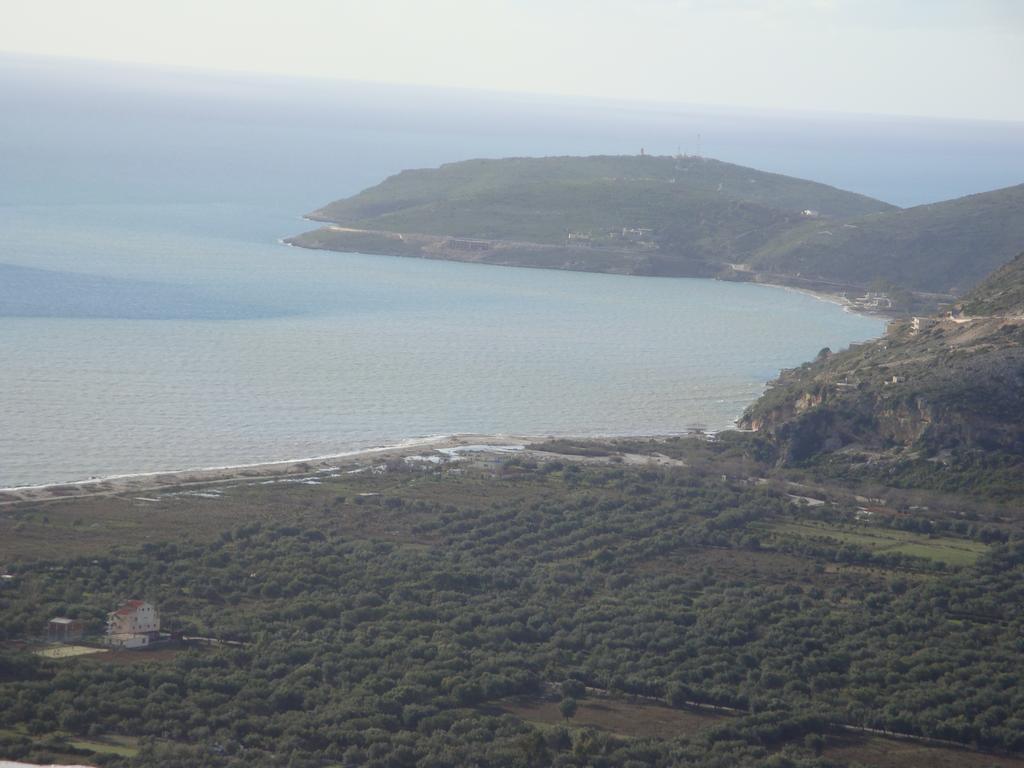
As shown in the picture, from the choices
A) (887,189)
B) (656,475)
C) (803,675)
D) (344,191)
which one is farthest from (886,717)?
(887,189)

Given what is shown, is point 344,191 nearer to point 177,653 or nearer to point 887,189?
point 887,189

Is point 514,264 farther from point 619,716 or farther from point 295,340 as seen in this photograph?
point 619,716

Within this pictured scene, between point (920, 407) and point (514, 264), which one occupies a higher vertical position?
point (514, 264)

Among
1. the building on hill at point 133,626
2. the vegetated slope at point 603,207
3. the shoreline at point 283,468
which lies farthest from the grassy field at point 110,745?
the vegetated slope at point 603,207

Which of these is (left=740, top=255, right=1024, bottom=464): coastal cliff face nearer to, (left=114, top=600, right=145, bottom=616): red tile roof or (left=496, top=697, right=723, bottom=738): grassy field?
(left=496, top=697, right=723, bottom=738): grassy field

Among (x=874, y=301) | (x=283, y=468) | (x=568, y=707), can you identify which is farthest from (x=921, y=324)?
(x=568, y=707)

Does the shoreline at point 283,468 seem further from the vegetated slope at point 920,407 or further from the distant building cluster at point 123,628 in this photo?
the distant building cluster at point 123,628
